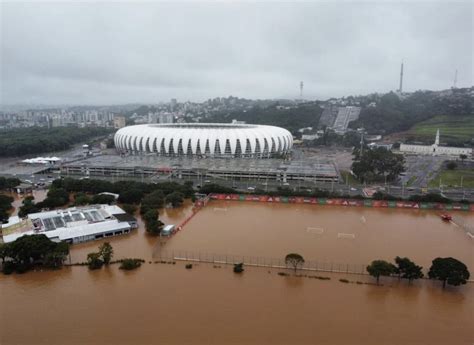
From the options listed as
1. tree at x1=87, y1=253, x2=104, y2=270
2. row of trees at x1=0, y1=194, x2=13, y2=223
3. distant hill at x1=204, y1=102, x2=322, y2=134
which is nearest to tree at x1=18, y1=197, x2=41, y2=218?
row of trees at x1=0, y1=194, x2=13, y2=223

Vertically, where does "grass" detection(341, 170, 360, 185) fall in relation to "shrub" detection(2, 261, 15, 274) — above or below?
above

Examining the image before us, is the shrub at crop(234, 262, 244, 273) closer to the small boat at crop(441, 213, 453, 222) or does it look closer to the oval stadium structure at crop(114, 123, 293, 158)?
the small boat at crop(441, 213, 453, 222)

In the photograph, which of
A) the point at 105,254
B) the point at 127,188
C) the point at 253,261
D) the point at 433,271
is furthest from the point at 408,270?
the point at 127,188

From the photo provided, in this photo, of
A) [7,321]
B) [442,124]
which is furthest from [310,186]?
[442,124]

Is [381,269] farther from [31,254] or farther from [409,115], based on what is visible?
[409,115]

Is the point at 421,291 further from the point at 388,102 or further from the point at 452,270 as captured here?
the point at 388,102

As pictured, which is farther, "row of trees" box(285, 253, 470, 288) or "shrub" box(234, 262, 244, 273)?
"shrub" box(234, 262, 244, 273)

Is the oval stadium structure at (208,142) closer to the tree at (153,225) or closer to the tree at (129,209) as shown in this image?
the tree at (129,209)

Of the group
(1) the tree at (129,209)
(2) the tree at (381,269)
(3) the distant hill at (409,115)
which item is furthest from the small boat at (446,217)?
(3) the distant hill at (409,115)
